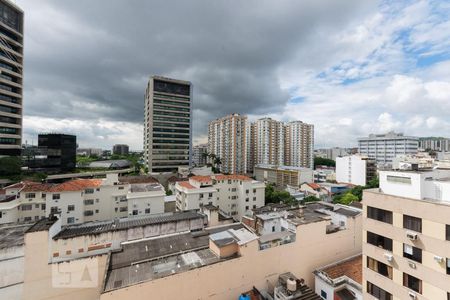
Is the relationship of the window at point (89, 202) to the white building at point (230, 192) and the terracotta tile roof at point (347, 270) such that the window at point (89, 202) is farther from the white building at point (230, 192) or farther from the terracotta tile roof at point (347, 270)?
the terracotta tile roof at point (347, 270)

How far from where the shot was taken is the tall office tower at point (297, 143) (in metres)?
92.7

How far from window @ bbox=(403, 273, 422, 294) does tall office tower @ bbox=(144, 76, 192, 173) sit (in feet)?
219

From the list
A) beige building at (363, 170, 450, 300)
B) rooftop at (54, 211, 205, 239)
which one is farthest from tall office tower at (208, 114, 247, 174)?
beige building at (363, 170, 450, 300)

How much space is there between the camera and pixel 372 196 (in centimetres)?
1159

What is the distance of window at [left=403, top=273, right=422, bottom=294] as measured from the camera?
9500 mm

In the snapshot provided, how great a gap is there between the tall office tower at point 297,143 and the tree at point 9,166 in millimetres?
90502

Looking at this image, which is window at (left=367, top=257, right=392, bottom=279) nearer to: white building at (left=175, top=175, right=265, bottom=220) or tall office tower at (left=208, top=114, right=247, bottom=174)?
white building at (left=175, top=175, right=265, bottom=220)

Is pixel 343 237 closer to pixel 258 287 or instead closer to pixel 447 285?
pixel 258 287

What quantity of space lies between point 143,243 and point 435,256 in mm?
19911

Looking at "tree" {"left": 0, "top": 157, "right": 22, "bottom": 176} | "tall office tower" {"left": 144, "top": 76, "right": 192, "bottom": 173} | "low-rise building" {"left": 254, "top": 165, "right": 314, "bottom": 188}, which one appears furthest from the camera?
"tall office tower" {"left": 144, "top": 76, "right": 192, "bottom": 173}

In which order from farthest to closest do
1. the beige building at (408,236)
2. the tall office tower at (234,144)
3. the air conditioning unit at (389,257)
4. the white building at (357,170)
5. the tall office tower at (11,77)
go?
1. the tall office tower at (234,144)
2. the white building at (357,170)
3. the tall office tower at (11,77)
4. the air conditioning unit at (389,257)
5. the beige building at (408,236)

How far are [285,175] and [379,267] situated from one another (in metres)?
59.1

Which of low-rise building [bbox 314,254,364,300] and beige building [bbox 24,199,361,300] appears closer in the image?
beige building [bbox 24,199,361,300]

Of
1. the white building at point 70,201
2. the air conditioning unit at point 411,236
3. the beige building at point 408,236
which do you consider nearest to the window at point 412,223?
the beige building at point 408,236
